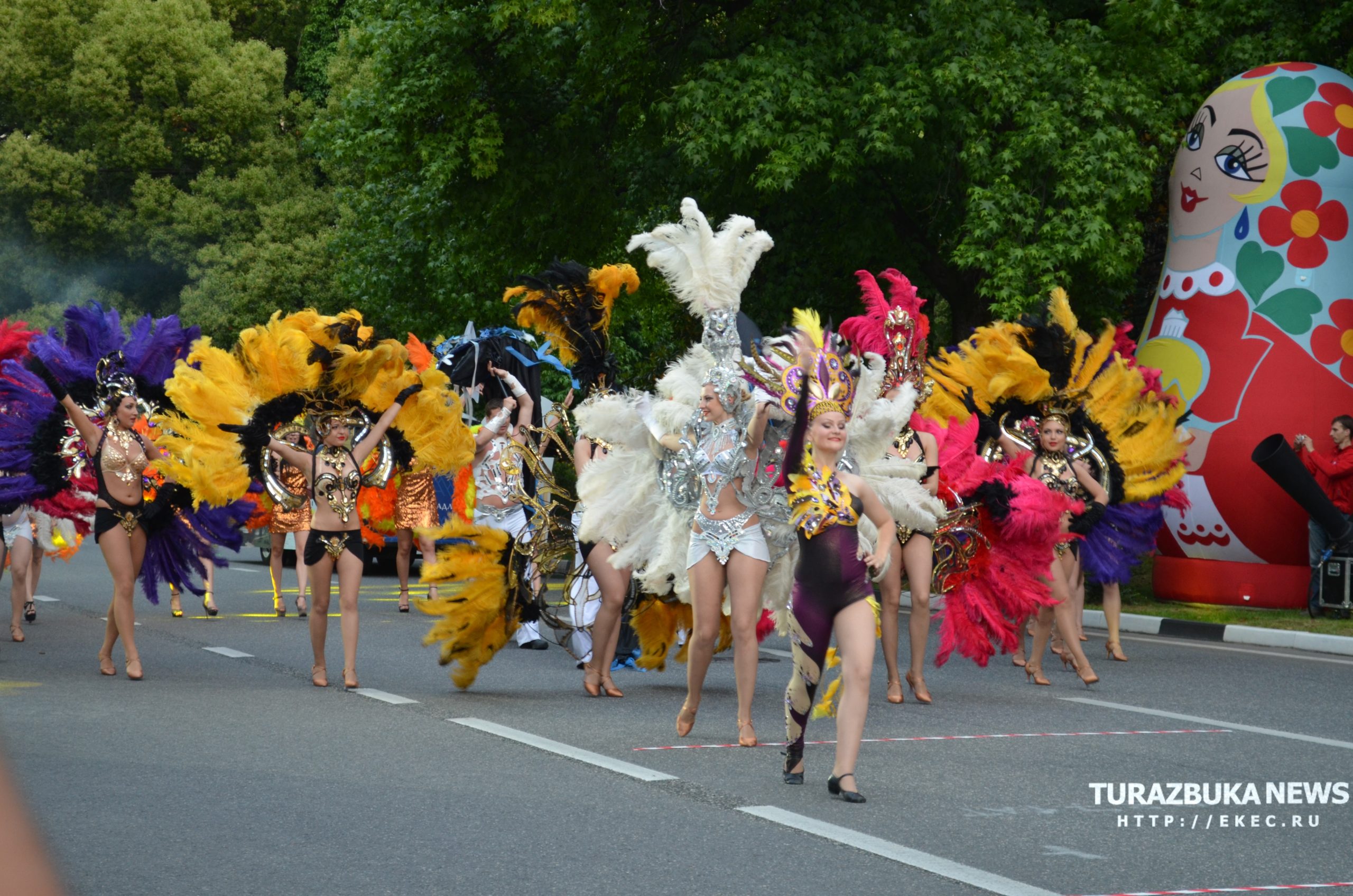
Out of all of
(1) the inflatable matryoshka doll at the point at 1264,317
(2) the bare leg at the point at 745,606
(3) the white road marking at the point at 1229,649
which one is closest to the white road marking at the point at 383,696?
(2) the bare leg at the point at 745,606

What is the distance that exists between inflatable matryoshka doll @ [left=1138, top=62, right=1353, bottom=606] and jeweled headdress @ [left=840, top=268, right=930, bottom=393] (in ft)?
19.9

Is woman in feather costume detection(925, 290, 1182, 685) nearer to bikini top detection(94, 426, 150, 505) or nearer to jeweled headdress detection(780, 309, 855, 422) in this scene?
jeweled headdress detection(780, 309, 855, 422)

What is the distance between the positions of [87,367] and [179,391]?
85 cm

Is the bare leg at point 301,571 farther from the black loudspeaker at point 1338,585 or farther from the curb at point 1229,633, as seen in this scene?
the black loudspeaker at point 1338,585

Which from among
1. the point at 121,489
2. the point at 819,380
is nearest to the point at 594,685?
the point at 121,489

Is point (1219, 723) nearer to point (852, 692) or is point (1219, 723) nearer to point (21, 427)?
point (852, 692)

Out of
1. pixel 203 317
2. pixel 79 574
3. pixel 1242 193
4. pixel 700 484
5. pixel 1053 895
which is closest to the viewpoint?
pixel 1053 895

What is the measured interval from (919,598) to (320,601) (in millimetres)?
3870

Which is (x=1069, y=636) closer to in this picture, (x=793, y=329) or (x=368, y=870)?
(x=793, y=329)

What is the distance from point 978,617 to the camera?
1035 cm

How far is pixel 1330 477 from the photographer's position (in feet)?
49.9

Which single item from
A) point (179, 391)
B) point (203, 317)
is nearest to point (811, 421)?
point (179, 391)

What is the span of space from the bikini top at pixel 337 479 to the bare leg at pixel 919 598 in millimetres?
3598

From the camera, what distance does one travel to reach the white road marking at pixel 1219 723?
27.7 ft
